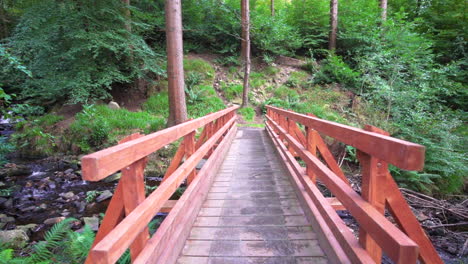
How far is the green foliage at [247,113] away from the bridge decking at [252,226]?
9.31 meters

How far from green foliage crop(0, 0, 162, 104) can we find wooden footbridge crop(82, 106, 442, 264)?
27.6ft

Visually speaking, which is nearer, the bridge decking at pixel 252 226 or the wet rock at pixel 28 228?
the bridge decking at pixel 252 226

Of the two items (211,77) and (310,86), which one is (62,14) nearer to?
(211,77)

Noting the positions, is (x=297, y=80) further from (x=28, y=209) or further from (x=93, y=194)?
(x=28, y=209)

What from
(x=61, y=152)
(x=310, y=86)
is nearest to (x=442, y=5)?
(x=310, y=86)

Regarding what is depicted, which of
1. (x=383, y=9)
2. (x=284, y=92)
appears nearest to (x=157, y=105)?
(x=284, y=92)

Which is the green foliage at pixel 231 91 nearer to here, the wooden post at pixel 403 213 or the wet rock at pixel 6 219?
the wet rock at pixel 6 219

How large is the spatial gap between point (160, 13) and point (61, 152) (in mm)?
10656

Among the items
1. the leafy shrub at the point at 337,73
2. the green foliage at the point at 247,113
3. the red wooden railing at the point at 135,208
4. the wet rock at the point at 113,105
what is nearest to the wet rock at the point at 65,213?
the red wooden railing at the point at 135,208

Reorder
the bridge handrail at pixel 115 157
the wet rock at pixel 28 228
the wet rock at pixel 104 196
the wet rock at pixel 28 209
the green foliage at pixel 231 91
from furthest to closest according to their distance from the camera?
1. the green foliage at pixel 231 91
2. the wet rock at pixel 104 196
3. the wet rock at pixel 28 209
4. the wet rock at pixel 28 228
5. the bridge handrail at pixel 115 157

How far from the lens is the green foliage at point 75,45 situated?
9195 millimetres

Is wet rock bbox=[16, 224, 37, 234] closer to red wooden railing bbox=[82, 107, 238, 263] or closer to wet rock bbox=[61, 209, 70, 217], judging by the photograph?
wet rock bbox=[61, 209, 70, 217]

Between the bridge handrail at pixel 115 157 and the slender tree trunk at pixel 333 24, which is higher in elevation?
the slender tree trunk at pixel 333 24

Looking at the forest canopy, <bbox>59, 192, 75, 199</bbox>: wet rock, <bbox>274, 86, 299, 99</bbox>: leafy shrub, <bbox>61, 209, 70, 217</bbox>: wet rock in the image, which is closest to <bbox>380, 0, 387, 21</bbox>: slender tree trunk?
the forest canopy
